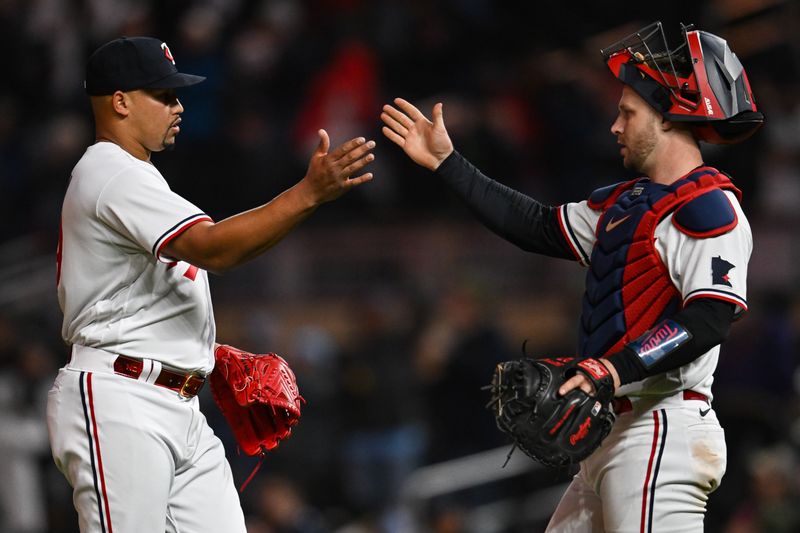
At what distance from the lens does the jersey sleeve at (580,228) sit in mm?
4090

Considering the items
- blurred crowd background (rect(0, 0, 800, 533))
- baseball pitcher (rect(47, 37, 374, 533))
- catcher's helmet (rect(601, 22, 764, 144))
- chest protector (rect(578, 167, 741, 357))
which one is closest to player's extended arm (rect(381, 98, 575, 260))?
chest protector (rect(578, 167, 741, 357))

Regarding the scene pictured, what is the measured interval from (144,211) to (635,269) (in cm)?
146

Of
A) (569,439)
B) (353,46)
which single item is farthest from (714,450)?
(353,46)

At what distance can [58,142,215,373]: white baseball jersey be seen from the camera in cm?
362

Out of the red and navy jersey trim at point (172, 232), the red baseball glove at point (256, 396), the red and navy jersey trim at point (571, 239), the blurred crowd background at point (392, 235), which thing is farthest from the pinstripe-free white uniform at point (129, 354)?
the blurred crowd background at point (392, 235)

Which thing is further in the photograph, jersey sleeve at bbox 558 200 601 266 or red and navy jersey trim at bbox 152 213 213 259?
jersey sleeve at bbox 558 200 601 266

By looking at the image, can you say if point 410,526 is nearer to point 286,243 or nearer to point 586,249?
point 286,243

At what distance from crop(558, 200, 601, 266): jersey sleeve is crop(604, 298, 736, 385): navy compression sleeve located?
0.64 meters

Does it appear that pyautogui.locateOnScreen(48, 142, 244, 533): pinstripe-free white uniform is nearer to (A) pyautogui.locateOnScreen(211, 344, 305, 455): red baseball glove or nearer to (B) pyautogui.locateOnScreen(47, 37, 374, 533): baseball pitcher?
(B) pyautogui.locateOnScreen(47, 37, 374, 533): baseball pitcher

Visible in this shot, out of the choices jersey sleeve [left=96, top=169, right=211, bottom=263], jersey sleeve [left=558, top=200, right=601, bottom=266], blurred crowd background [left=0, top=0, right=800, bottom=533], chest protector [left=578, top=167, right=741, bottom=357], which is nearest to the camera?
jersey sleeve [left=96, top=169, right=211, bottom=263]

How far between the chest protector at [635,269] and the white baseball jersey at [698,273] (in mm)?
36

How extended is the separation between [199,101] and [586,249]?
6284 mm

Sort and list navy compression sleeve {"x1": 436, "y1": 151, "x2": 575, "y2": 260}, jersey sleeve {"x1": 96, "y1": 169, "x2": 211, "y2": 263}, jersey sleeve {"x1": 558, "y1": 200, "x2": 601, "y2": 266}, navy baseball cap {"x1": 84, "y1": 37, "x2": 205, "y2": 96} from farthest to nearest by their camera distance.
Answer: navy compression sleeve {"x1": 436, "y1": 151, "x2": 575, "y2": 260} → jersey sleeve {"x1": 558, "y1": 200, "x2": 601, "y2": 266} → navy baseball cap {"x1": 84, "y1": 37, "x2": 205, "y2": 96} → jersey sleeve {"x1": 96, "y1": 169, "x2": 211, "y2": 263}

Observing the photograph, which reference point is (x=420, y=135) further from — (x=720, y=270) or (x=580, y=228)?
(x=720, y=270)
